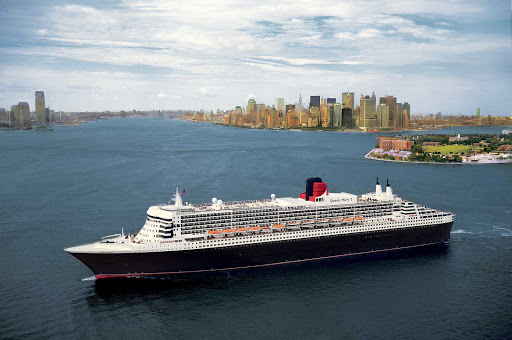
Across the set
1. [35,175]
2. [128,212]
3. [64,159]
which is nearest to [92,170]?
[35,175]

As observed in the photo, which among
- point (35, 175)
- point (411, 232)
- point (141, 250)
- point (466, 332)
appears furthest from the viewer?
point (35, 175)

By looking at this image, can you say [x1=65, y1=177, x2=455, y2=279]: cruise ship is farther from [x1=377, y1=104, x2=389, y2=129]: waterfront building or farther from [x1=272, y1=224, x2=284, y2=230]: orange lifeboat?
[x1=377, y1=104, x2=389, y2=129]: waterfront building

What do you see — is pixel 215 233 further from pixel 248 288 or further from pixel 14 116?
pixel 14 116

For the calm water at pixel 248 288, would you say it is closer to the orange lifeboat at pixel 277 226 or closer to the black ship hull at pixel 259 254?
the black ship hull at pixel 259 254

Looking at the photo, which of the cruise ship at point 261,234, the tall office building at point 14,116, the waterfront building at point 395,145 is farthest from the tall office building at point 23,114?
the cruise ship at point 261,234

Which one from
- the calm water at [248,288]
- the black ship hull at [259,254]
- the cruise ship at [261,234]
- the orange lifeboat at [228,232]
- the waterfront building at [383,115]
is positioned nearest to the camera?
the calm water at [248,288]

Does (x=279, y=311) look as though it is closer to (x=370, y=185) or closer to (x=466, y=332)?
(x=466, y=332)

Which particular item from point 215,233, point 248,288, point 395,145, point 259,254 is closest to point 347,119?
point 395,145
